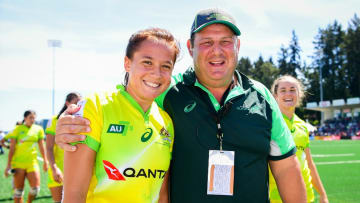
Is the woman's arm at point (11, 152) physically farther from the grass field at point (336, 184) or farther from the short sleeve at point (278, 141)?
the short sleeve at point (278, 141)

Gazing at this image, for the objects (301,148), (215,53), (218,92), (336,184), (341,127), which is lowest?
(336,184)

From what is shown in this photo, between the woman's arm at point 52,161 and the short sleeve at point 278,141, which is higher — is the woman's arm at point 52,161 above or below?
below

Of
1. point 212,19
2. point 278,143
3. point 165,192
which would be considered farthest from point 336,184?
point 212,19

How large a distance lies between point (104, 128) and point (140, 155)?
0.90 ft

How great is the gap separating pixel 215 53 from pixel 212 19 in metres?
0.25

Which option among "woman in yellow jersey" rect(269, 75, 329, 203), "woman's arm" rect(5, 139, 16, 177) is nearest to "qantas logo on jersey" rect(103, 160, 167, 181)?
"woman in yellow jersey" rect(269, 75, 329, 203)

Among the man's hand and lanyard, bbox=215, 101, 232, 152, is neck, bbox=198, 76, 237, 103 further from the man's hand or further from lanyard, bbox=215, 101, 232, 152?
the man's hand

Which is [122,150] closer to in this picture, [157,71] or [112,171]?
[112,171]

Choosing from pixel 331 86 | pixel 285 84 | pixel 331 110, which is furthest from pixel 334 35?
pixel 285 84

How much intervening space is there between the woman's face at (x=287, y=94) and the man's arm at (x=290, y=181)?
2.02m

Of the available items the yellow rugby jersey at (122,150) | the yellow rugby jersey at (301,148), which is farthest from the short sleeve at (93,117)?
the yellow rugby jersey at (301,148)

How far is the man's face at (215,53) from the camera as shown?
234cm

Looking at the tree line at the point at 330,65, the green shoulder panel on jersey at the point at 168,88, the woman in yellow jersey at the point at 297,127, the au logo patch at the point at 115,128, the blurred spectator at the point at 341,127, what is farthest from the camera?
the tree line at the point at 330,65

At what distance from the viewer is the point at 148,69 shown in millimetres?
2064
